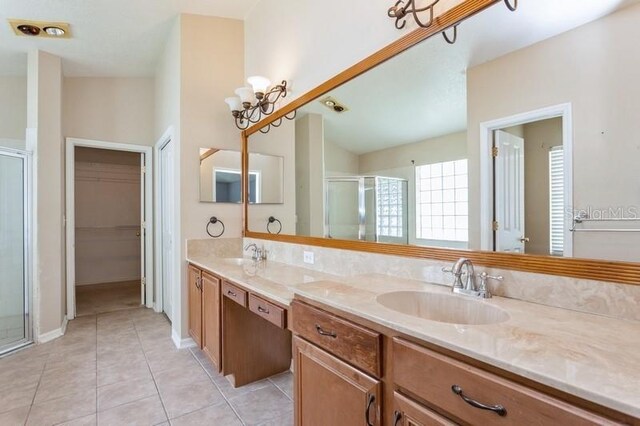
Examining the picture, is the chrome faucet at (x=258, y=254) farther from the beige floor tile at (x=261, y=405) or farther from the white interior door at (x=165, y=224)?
the white interior door at (x=165, y=224)

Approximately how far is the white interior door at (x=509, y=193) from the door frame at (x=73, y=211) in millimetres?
3965

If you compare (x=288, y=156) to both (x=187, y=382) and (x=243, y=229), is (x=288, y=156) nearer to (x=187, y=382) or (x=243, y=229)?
(x=243, y=229)

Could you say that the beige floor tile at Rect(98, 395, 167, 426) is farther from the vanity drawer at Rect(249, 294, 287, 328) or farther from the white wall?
the white wall

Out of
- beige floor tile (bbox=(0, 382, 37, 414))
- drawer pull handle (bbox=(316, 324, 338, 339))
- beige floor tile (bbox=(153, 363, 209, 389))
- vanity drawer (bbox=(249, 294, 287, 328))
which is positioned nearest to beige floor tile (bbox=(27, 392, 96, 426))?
beige floor tile (bbox=(0, 382, 37, 414))

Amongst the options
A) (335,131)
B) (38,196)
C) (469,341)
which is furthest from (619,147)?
(38,196)

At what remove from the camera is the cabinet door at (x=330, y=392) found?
1099mm

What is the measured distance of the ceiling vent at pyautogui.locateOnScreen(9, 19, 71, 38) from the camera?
2.80m

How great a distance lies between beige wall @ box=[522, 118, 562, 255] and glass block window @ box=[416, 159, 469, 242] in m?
0.25

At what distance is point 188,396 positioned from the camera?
2166 millimetres

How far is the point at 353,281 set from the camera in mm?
1579

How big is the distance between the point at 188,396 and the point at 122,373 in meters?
0.70

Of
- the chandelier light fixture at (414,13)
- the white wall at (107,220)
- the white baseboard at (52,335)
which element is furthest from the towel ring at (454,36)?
the white wall at (107,220)

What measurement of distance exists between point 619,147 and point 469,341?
74cm

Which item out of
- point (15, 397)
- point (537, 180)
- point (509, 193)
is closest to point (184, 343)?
point (15, 397)
